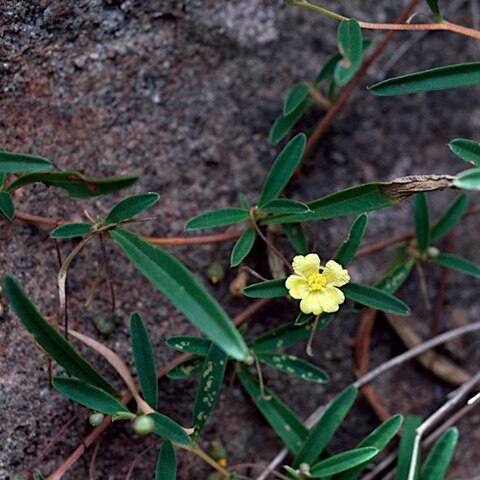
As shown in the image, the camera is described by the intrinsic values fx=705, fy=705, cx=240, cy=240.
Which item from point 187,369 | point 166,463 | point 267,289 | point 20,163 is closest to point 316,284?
point 267,289

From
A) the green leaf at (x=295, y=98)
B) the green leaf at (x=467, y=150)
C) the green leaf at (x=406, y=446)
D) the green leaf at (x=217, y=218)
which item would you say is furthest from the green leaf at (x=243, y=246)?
the green leaf at (x=406, y=446)

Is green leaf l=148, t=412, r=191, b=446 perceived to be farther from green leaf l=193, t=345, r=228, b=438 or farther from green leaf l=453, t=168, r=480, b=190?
green leaf l=453, t=168, r=480, b=190

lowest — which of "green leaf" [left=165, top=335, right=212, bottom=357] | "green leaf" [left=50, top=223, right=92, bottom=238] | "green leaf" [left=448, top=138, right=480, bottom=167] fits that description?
"green leaf" [left=165, top=335, right=212, bottom=357]

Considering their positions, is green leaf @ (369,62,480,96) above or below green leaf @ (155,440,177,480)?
above

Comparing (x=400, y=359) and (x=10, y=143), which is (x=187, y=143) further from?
(x=400, y=359)

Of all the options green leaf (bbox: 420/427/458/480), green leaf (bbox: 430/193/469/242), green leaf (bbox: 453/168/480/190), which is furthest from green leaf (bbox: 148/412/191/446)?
green leaf (bbox: 430/193/469/242)

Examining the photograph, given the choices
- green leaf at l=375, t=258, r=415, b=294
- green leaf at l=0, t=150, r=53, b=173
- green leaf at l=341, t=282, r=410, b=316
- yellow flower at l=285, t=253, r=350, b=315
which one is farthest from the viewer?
green leaf at l=375, t=258, r=415, b=294
